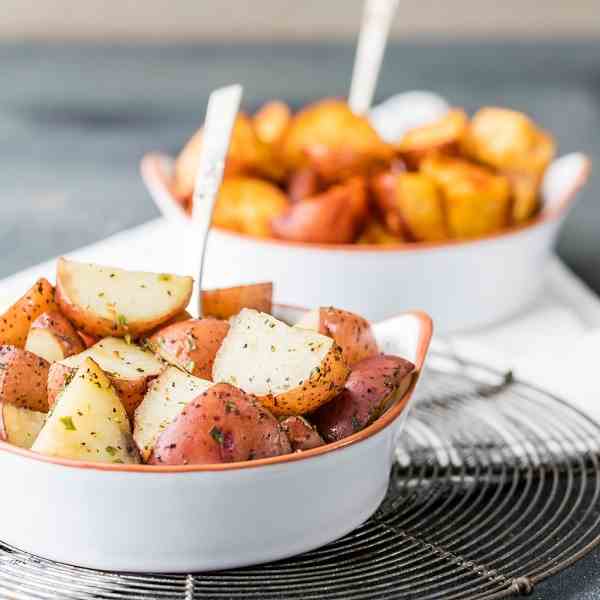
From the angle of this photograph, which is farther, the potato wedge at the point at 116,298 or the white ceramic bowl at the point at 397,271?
the white ceramic bowl at the point at 397,271

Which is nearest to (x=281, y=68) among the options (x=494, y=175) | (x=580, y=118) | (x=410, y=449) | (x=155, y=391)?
(x=580, y=118)

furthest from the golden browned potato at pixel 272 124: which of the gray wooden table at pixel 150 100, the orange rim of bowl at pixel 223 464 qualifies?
the orange rim of bowl at pixel 223 464

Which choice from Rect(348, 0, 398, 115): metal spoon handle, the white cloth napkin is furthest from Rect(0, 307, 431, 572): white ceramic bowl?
Rect(348, 0, 398, 115): metal spoon handle

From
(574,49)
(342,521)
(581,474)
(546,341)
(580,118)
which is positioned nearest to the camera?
(342,521)

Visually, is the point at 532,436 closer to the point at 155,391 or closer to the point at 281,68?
the point at 155,391

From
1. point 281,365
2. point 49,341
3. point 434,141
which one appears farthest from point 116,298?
point 434,141

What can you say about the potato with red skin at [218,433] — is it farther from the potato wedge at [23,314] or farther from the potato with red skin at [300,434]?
the potato wedge at [23,314]

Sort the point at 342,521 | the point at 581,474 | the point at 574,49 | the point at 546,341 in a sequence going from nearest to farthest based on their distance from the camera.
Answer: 1. the point at 342,521
2. the point at 581,474
3. the point at 546,341
4. the point at 574,49
